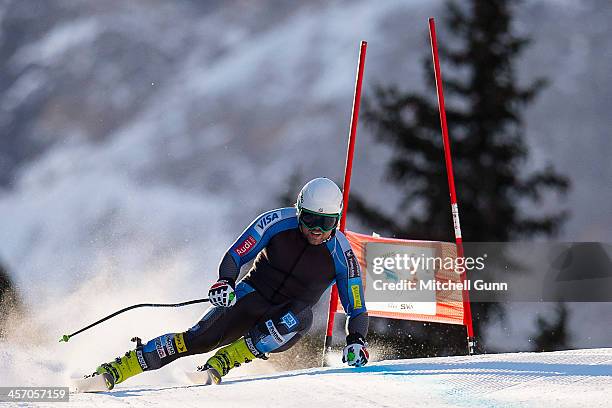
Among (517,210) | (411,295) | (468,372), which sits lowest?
(468,372)

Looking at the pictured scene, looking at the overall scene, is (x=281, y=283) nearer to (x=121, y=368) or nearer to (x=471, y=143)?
(x=121, y=368)

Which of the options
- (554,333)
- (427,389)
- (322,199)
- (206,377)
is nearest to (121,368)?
(206,377)

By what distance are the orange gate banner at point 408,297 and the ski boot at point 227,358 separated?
272 centimetres

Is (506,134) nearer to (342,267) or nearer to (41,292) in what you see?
(41,292)

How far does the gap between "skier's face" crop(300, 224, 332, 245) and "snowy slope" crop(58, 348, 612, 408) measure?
818 mm

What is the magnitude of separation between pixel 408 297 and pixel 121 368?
340cm

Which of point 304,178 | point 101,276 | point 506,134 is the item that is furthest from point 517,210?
point 101,276

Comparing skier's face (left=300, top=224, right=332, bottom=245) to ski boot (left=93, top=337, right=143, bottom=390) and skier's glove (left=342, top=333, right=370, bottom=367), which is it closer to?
skier's glove (left=342, top=333, right=370, bottom=367)

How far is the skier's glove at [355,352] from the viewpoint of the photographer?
5.36 metres

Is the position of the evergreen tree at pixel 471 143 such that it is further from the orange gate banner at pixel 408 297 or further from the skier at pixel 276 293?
the skier at pixel 276 293

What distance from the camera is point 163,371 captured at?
697 centimetres

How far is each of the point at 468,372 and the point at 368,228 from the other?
1108cm

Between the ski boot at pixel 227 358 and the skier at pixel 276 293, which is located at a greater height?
the skier at pixel 276 293

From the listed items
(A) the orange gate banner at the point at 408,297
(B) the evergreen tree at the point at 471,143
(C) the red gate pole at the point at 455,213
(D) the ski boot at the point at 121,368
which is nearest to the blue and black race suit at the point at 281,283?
(D) the ski boot at the point at 121,368
